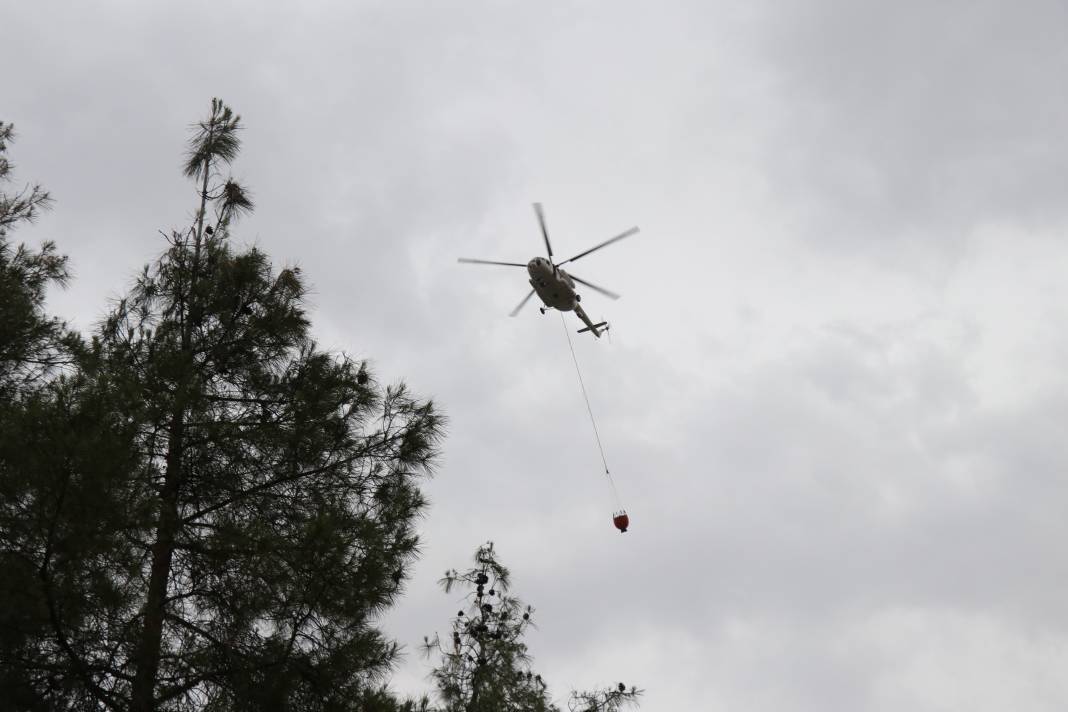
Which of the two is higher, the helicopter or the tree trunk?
the helicopter

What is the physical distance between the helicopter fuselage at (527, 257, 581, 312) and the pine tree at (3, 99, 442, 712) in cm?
648

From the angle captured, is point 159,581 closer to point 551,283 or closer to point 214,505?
point 214,505

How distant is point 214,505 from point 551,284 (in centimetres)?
872

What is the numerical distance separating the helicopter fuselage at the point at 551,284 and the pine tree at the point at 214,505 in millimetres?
6480

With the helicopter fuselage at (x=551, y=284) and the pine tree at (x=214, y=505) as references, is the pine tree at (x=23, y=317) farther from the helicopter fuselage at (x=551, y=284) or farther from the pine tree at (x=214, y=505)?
the helicopter fuselage at (x=551, y=284)

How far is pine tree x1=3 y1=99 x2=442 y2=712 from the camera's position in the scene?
6910 millimetres


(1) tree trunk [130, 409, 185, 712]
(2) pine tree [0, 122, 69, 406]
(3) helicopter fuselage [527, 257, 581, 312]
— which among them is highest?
(3) helicopter fuselage [527, 257, 581, 312]

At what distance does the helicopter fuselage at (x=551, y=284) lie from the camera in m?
16.5

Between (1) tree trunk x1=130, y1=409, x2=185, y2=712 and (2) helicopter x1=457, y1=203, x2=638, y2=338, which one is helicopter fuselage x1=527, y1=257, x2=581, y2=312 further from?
(1) tree trunk x1=130, y1=409, x2=185, y2=712

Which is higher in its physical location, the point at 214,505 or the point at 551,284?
the point at 551,284

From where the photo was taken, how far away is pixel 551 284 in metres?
16.6

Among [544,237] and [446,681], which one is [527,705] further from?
[544,237]

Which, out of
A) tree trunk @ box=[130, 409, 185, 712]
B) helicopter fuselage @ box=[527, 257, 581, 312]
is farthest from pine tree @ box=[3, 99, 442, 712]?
helicopter fuselage @ box=[527, 257, 581, 312]

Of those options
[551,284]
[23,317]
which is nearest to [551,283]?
[551,284]
